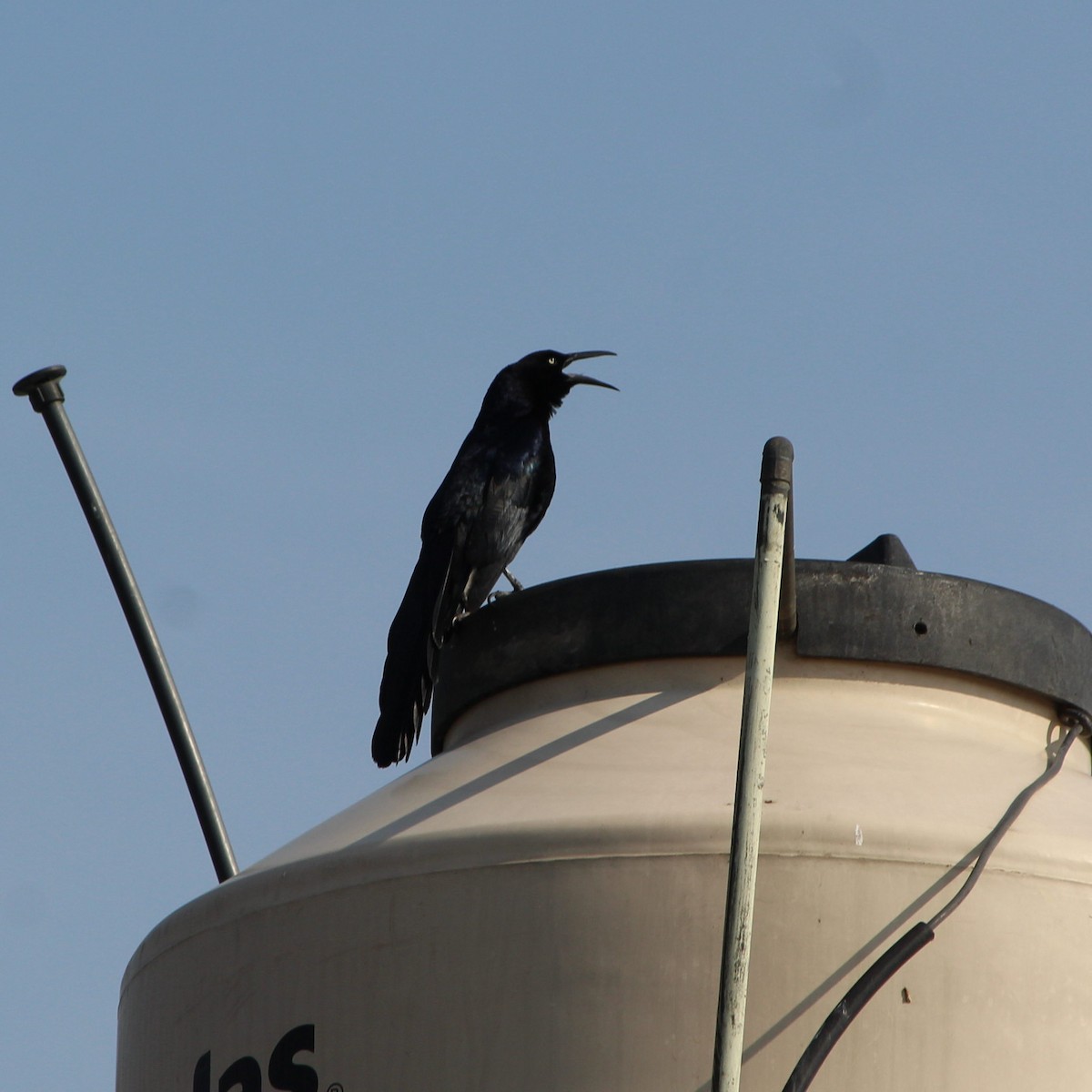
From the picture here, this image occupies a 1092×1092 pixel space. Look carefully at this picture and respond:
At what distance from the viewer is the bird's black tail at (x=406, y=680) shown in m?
5.06

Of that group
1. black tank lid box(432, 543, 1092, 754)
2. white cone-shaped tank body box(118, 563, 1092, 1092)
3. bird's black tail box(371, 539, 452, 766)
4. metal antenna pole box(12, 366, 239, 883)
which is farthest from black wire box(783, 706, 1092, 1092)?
metal antenna pole box(12, 366, 239, 883)

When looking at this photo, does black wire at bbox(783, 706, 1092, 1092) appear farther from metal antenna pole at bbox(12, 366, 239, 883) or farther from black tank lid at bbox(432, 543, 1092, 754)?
metal antenna pole at bbox(12, 366, 239, 883)

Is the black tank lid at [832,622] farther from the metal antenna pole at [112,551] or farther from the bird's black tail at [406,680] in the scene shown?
the metal antenna pole at [112,551]

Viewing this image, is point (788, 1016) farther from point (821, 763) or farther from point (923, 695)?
point (923, 695)

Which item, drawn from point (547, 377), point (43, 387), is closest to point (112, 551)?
point (43, 387)

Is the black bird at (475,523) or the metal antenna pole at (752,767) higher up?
the black bird at (475,523)

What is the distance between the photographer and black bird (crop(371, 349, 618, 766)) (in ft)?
16.7

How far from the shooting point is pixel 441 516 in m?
6.12

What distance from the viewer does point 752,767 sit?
126 inches

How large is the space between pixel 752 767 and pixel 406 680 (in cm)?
201

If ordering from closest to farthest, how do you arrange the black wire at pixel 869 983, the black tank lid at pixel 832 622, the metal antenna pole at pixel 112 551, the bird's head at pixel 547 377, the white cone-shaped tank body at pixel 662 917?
the black wire at pixel 869 983
the white cone-shaped tank body at pixel 662 917
the black tank lid at pixel 832 622
the metal antenna pole at pixel 112 551
the bird's head at pixel 547 377

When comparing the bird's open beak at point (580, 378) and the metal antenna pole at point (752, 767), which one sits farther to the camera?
the bird's open beak at point (580, 378)

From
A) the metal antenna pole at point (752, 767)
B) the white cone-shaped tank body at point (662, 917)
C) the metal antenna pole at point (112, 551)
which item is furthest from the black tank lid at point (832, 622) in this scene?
the metal antenna pole at point (112, 551)

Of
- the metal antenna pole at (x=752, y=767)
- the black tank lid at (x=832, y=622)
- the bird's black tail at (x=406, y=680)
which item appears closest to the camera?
the metal antenna pole at (x=752, y=767)
